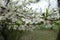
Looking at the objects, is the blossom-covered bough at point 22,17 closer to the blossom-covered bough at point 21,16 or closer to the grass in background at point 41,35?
the blossom-covered bough at point 21,16

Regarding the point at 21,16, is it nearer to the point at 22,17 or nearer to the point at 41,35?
the point at 22,17

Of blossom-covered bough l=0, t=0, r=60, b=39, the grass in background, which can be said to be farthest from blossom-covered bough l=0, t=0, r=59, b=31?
the grass in background

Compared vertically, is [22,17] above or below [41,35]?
above

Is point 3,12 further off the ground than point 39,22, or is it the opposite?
point 3,12

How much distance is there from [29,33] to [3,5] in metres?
0.75

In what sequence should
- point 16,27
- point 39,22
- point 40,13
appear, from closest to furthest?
point 16,27 → point 39,22 → point 40,13

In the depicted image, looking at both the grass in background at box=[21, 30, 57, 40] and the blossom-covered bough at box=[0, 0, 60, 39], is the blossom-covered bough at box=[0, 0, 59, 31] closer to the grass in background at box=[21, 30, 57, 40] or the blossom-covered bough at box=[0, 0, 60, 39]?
the blossom-covered bough at box=[0, 0, 60, 39]

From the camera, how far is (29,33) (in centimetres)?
360

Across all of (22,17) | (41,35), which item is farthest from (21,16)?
(41,35)

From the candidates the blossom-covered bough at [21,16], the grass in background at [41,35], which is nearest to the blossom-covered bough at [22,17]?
the blossom-covered bough at [21,16]

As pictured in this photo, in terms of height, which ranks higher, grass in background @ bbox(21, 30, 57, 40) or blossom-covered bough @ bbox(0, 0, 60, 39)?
blossom-covered bough @ bbox(0, 0, 60, 39)

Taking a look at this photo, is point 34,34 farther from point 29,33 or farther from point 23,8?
point 23,8

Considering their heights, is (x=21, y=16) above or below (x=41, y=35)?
above

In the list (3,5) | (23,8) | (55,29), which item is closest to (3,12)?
(3,5)
